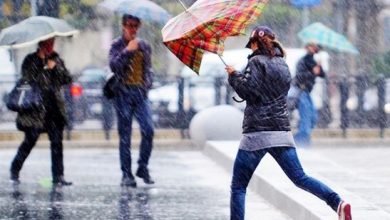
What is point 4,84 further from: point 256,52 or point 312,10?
point 312,10

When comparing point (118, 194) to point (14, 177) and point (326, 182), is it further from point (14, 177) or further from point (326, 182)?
point (326, 182)

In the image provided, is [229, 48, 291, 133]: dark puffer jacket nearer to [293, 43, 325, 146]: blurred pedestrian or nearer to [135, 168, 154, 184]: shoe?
[135, 168, 154, 184]: shoe

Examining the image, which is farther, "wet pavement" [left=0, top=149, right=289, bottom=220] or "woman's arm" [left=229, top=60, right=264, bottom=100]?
"wet pavement" [left=0, top=149, right=289, bottom=220]

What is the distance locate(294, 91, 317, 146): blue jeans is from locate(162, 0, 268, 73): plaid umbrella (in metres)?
9.61

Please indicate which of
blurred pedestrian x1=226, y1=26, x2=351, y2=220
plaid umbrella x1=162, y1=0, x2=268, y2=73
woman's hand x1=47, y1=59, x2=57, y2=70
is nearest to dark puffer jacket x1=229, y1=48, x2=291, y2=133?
blurred pedestrian x1=226, y1=26, x2=351, y2=220

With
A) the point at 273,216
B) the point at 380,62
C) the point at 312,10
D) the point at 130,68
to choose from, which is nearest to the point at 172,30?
the point at 273,216

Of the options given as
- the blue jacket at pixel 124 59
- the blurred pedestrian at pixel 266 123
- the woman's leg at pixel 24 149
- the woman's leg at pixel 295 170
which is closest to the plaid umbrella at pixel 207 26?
the blurred pedestrian at pixel 266 123

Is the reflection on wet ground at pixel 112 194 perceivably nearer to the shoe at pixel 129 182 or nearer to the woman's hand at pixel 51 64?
the shoe at pixel 129 182

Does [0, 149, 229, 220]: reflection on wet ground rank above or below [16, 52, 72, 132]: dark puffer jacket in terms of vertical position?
below

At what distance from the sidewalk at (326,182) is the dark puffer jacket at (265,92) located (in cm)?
95

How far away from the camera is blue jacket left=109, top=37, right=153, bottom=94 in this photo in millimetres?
13164

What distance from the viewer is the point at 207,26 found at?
9.16 metres

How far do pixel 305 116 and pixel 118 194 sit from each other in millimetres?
6584

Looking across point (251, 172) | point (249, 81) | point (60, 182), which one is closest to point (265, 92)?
point (249, 81)
